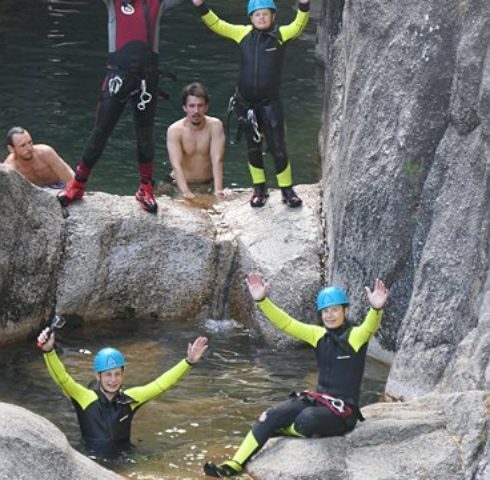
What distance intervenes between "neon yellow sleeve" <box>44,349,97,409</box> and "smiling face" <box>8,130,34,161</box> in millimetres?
4066

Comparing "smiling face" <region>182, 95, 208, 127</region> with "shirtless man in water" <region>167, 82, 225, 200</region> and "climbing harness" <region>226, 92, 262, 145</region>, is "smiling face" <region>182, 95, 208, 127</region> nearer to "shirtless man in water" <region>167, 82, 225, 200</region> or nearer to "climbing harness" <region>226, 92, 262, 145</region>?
"shirtless man in water" <region>167, 82, 225, 200</region>

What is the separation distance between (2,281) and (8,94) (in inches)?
302

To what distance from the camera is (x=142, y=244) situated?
13.7 metres

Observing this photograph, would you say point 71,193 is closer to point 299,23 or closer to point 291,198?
point 291,198

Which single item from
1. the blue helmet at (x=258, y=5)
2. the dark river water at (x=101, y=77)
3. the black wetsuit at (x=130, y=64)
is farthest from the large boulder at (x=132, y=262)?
the dark river water at (x=101, y=77)

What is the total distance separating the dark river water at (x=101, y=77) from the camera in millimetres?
17891

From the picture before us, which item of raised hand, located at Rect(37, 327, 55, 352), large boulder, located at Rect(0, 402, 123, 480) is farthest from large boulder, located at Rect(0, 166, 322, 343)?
large boulder, located at Rect(0, 402, 123, 480)

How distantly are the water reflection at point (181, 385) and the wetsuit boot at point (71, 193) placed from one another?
1.12 metres

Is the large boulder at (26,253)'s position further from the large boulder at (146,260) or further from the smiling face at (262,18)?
the smiling face at (262,18)

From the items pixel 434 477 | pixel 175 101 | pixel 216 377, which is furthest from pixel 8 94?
pixel 434 477

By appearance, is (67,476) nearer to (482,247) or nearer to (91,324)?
(482,247)

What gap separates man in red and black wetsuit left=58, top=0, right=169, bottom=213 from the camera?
1297 cm

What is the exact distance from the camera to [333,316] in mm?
10562

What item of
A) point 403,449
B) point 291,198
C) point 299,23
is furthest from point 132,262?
point 403,449
